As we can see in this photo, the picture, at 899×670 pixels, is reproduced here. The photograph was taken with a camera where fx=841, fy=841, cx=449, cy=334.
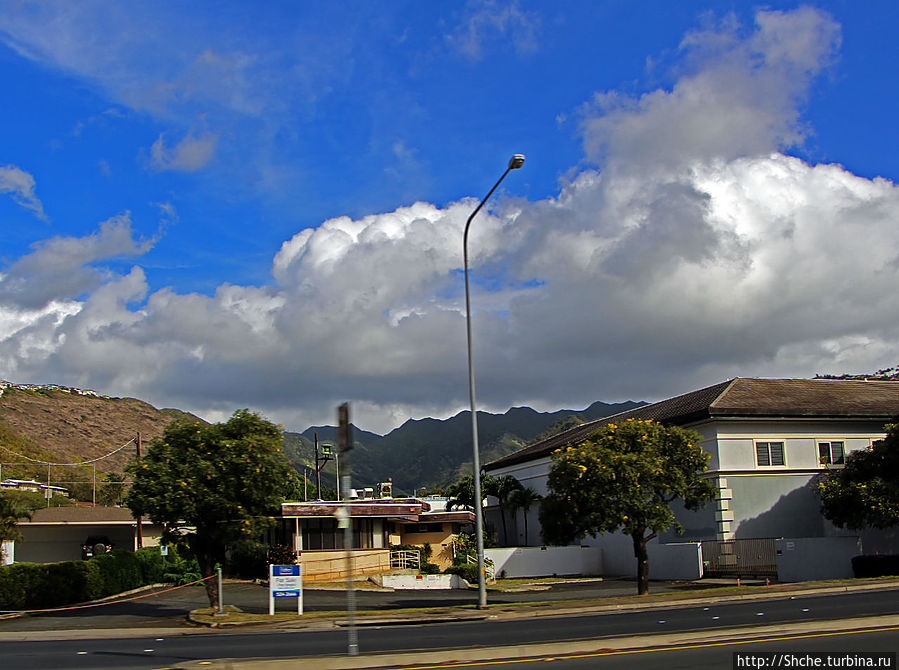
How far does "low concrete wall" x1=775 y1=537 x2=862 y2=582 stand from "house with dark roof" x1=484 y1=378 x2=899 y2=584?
484 centimetres

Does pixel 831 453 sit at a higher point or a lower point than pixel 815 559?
higher

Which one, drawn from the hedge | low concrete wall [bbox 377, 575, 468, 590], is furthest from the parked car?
low concrete wall [bbox 377, 575, 468, 590]

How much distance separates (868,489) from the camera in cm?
3575

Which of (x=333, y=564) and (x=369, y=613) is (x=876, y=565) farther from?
(x=333, y=564)

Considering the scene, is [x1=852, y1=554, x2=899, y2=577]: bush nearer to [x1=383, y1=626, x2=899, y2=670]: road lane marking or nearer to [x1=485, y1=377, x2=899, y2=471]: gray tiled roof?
[x1=485, y1=377, x2=899, y2=471]: gray tiled roof

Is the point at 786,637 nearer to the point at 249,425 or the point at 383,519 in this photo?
the point at 249,425

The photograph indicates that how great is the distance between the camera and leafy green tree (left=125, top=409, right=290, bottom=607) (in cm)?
2625

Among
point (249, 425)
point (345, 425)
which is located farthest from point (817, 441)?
point (345, 425)

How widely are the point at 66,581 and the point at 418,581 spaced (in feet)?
51.4

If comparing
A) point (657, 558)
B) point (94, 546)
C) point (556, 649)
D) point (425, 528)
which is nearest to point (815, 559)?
point (657, 558)

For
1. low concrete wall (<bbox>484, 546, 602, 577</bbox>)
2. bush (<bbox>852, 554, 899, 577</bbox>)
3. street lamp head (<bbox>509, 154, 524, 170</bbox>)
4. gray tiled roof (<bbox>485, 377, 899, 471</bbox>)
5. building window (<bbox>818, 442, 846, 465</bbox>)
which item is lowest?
low concrete wall (<bbox>484, 546, 602, 577</bbox>)

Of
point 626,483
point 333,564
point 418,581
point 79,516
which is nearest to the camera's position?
point 626,483

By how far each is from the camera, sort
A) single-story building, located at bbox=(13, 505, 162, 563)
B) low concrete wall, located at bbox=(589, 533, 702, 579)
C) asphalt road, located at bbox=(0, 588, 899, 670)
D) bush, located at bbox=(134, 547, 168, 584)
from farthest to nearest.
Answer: single-story building, located at bbox=(13, 505, 162, 563) → bush, located at bbox=(134, 547, 168, 584) → low concrete wall, located at bbox=(589, 533, 702, 579) → asphalt road, located at bbox=(0, 588, 899, 670)

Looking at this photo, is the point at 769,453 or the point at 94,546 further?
the point at 94,546
